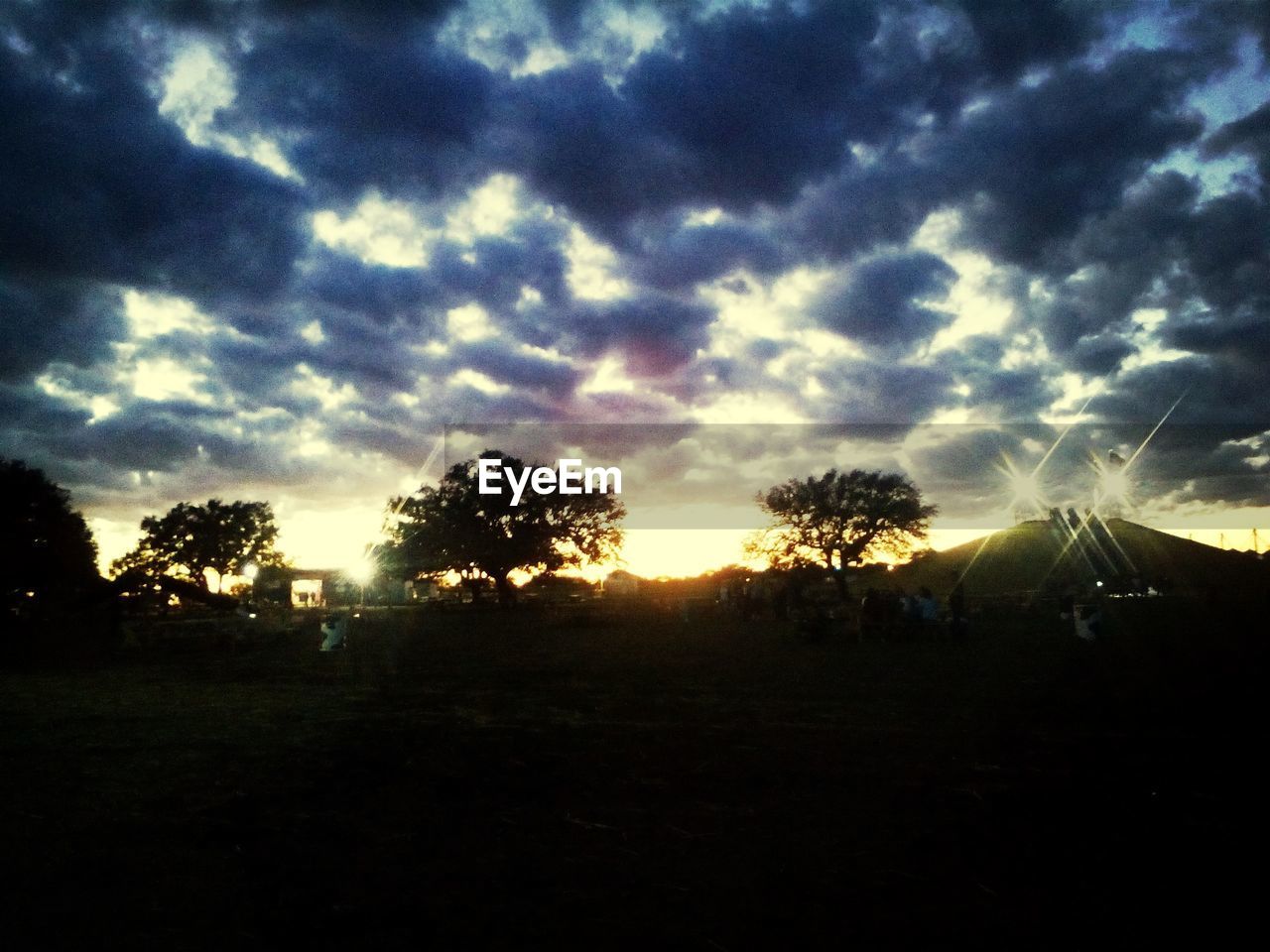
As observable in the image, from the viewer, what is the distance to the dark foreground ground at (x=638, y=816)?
376 cm

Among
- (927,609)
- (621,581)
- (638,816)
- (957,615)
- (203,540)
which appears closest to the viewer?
(638,816)

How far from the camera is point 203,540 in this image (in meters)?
91.6

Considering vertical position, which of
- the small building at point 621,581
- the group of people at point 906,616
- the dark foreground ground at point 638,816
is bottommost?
the dark foreground ground at point 638,816

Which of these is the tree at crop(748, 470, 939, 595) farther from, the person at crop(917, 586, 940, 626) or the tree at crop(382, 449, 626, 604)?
the person at crop(917, 586, 940, 626)

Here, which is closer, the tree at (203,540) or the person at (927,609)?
the person at (927,609)

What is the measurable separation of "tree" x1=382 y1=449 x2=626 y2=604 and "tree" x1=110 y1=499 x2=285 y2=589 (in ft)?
142

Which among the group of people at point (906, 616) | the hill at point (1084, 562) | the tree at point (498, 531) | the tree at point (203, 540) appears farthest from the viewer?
the tree at point (203, 540)

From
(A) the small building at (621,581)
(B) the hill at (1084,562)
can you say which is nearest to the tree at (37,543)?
(B) the hill at (1084,562)

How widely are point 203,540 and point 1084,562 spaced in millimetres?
91345

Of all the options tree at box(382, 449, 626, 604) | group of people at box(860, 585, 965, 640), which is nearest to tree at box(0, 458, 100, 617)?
tree at box(382, 449, 626, 604)

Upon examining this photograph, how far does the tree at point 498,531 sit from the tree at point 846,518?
22.2 meters

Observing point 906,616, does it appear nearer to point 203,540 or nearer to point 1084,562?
point 1084,562

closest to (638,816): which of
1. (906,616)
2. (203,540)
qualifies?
(906,616)

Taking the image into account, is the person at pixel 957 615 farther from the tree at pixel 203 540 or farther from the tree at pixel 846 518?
the tree at pixel 203 540
